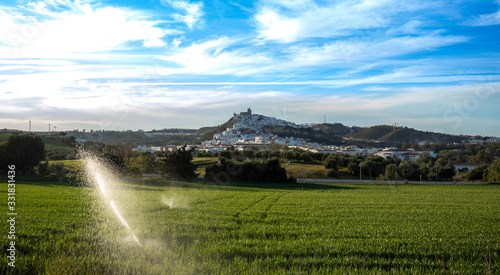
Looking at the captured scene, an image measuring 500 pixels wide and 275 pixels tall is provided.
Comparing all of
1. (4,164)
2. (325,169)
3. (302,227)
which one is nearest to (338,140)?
(325,169)

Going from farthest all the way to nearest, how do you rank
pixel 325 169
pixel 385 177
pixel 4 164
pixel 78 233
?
pixel 325 169 < pixel 385 177 < pixel 4 164 < pixel 78 233

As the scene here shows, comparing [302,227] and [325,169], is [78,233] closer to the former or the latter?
[302,227]

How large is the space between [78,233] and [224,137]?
119962 mm

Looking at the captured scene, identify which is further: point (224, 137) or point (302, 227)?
point (224, 137)

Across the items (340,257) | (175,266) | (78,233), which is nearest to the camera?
(175,266)

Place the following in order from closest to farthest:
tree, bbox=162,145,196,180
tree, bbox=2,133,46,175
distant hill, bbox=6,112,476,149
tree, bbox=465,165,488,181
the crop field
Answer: the crop field
tree, bbox=2,133,46,175
tree, bbox=162,145,196,180
tree, bbox=465,165,488,181
distant hill, bbox=6,112,476,149

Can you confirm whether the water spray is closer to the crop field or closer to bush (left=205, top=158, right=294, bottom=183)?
bush (left=205, top=158, right=294, bottom=183)

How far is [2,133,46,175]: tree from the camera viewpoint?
144ft

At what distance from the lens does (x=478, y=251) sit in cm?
864

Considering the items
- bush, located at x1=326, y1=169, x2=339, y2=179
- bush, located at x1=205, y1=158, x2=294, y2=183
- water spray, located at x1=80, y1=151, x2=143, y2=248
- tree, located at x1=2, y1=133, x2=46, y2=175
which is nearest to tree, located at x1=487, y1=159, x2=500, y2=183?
bush, located at x1=326, y1=169, x2=339, y2=179

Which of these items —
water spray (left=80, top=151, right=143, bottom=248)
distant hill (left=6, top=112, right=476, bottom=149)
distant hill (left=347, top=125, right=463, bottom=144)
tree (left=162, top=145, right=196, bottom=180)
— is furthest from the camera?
distant hill (left=347, top=125, right=463, bottom=144)

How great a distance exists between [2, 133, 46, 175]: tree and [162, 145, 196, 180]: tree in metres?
17.0

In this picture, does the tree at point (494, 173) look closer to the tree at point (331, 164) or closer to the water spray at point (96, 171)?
the tree at point (331, 164)

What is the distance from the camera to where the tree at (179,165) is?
46.0 m
